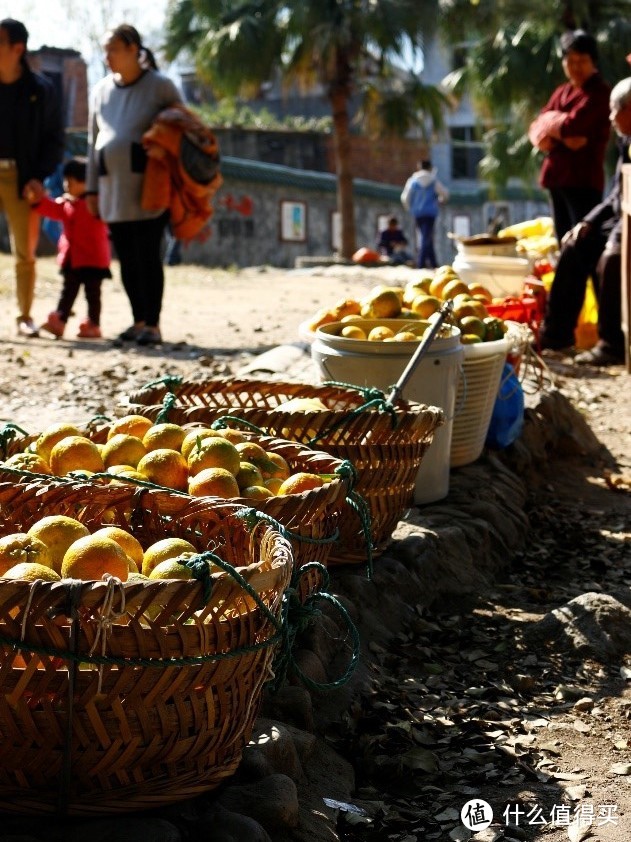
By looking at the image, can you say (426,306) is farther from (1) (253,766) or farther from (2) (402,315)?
(1) (253,766)

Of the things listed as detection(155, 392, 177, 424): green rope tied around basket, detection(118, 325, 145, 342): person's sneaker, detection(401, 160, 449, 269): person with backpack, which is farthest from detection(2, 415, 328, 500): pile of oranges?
detection(401, 160, 449, 269): person with backpack

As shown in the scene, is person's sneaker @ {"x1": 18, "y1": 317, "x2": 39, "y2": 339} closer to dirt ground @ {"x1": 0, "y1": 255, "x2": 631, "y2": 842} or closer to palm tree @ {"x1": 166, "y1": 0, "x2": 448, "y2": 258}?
dirt ground @ {"x1": 0, "y1": 255, "x2": 631, "y2": 842}

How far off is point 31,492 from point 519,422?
3.33m

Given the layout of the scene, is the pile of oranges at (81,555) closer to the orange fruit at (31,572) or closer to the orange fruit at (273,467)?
the orange fruit at (31,572)

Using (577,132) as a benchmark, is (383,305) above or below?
below

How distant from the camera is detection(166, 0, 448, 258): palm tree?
944 inches

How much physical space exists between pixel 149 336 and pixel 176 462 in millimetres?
5570

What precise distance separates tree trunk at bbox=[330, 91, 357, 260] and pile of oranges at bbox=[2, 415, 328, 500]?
68.7 ft

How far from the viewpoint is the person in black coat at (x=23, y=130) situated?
8438mm

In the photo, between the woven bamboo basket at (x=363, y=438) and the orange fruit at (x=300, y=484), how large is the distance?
1.66 ft

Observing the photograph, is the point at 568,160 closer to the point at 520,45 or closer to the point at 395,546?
the point at 395,546

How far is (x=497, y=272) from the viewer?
8719 millimetres

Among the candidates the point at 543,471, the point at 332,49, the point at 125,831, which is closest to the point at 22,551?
the point at 125,831

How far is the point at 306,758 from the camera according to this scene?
280cm
